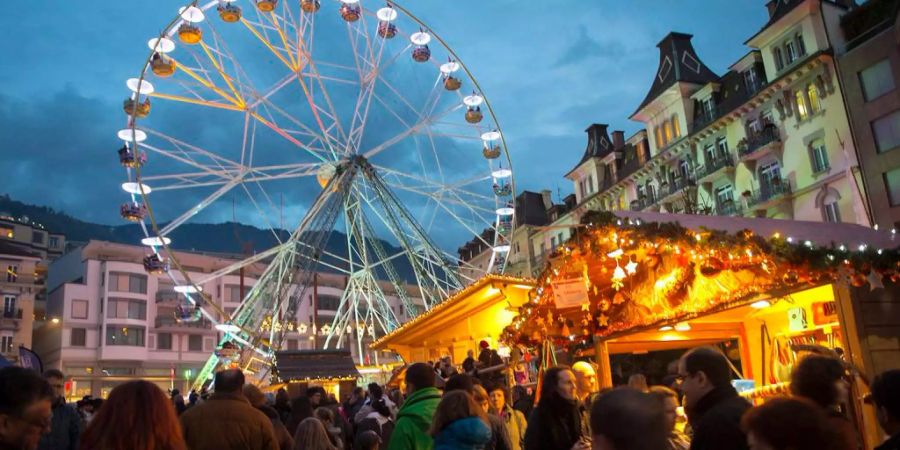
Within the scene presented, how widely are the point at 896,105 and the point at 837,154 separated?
3.58 metres

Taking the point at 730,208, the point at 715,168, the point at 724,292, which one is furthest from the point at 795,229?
the point at 715,168

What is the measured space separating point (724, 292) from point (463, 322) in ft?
29.4

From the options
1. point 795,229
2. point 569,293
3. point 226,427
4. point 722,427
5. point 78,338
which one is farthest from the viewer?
point 78,338

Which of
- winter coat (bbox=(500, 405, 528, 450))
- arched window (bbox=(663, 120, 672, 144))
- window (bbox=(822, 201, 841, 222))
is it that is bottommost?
winter coat (bbox=(500, 405, 528, 450))

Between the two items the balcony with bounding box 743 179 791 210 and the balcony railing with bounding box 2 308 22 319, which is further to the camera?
the balcony railing with bounding box 2 308 22 319

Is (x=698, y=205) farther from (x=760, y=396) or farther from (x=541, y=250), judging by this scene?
(x=760, y=396)

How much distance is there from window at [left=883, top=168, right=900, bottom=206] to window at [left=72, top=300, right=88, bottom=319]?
58.5m

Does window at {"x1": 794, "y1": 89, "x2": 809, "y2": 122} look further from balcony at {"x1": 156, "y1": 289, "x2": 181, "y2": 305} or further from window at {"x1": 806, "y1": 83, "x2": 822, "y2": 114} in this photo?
balcony at {"x1": 156, "y1": 289, "x2": 181, "y2": 305}

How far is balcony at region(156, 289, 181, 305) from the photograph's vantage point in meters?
64.4

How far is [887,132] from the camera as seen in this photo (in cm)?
3091

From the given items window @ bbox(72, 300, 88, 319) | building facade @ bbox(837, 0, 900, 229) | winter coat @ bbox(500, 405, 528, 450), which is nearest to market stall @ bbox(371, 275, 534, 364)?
winter coat @ bbox(500, 405, 528, 450)

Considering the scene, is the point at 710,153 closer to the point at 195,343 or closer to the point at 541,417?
the point at 541,417

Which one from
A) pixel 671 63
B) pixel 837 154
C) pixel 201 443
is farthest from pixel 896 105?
pixel 201 443

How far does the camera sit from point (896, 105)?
30.1 metres
